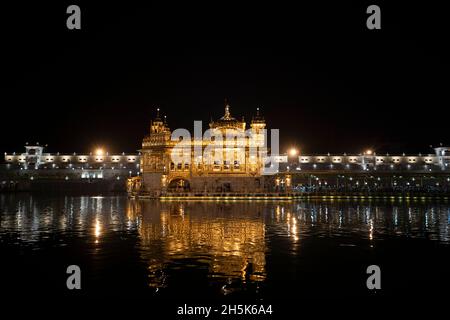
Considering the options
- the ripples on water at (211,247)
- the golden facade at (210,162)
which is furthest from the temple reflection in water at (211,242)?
the golden facade at (210,162)

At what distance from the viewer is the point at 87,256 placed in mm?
21047

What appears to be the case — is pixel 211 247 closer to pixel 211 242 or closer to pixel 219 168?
pixel 211 242

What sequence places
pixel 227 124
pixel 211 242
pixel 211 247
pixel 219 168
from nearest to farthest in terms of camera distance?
pixel 211 247 → pixel 211 242 → pixel 219 168 → pixel 227 124

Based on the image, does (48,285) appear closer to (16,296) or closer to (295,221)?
(16,296)

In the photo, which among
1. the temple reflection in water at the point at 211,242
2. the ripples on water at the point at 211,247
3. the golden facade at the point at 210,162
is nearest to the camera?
the ripples on water at the point at 211,247

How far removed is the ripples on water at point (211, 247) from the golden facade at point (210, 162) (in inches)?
1113

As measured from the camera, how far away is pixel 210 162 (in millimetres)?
66750

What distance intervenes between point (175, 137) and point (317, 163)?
39.0 m

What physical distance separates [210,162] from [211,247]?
44.2 m

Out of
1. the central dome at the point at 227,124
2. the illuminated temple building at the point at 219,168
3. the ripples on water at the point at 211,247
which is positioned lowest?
the ripples on water at the point at 211,247

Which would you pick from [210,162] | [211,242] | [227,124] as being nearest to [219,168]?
[210,162]

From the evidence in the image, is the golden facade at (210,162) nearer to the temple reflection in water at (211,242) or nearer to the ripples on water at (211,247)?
the temple reflection in water at (211,242)

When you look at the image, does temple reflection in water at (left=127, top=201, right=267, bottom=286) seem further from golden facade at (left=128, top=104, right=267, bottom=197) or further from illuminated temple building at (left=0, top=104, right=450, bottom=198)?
golden facade at (left=128, top=104, right=267, bottom=197)

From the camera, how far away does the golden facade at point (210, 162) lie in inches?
2601
